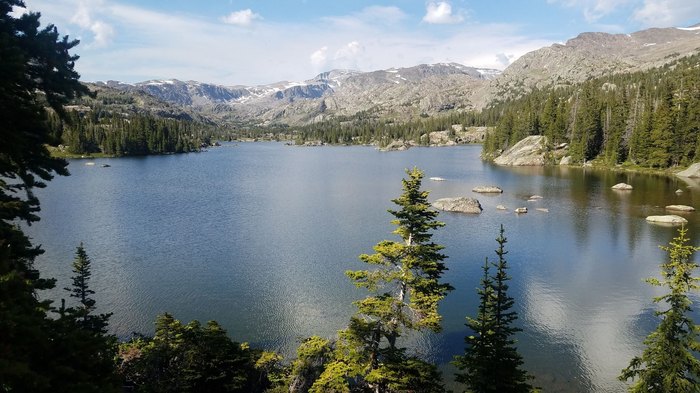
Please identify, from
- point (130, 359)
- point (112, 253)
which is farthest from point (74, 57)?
point (112, 253)

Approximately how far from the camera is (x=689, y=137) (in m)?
121

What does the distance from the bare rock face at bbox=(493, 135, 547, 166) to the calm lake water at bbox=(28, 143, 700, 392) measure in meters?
47.7

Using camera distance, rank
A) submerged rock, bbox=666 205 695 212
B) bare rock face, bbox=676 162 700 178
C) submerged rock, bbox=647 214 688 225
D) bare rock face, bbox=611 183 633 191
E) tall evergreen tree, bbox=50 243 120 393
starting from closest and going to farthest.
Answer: tall evergreen tree, bbox=50 243 120 393 < submerged rock, bbox=647 214 688 225 < submerged rock, bbox=666 205 695 212 < bare rock face, bbox=611 183 633 191 < bare rock face, bbox=676 162 700 178

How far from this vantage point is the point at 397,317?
2425 cm

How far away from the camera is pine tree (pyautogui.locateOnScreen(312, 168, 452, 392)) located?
2327 cm

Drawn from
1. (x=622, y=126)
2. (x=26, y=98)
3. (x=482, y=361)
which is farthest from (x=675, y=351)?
(x=622, y=126)

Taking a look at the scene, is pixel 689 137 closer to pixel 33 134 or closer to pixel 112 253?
pixel 112 253

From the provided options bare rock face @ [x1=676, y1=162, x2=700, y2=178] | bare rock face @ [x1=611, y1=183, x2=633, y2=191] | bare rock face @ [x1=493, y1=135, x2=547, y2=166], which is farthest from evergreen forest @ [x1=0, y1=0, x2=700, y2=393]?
bare rock face @ [x1=493, y1=135, x2=547, y2=166]

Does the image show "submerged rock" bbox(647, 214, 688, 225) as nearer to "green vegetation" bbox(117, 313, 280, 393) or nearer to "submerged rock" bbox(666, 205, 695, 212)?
"submerged rock" bbox(666, 205, 695, 212)

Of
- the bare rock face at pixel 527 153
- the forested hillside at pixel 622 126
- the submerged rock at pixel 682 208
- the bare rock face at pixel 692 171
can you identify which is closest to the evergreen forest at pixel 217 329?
the submerged rock at pixel 682 208

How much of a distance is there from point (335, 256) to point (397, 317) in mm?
32303

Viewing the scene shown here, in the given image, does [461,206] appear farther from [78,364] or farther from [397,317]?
[78,364]

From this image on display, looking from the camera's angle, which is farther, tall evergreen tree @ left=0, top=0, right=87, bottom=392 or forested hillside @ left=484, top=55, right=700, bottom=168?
forested hillside @ left=484, top=55, right=700, bottom=168

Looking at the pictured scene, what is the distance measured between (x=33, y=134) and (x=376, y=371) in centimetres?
1833
